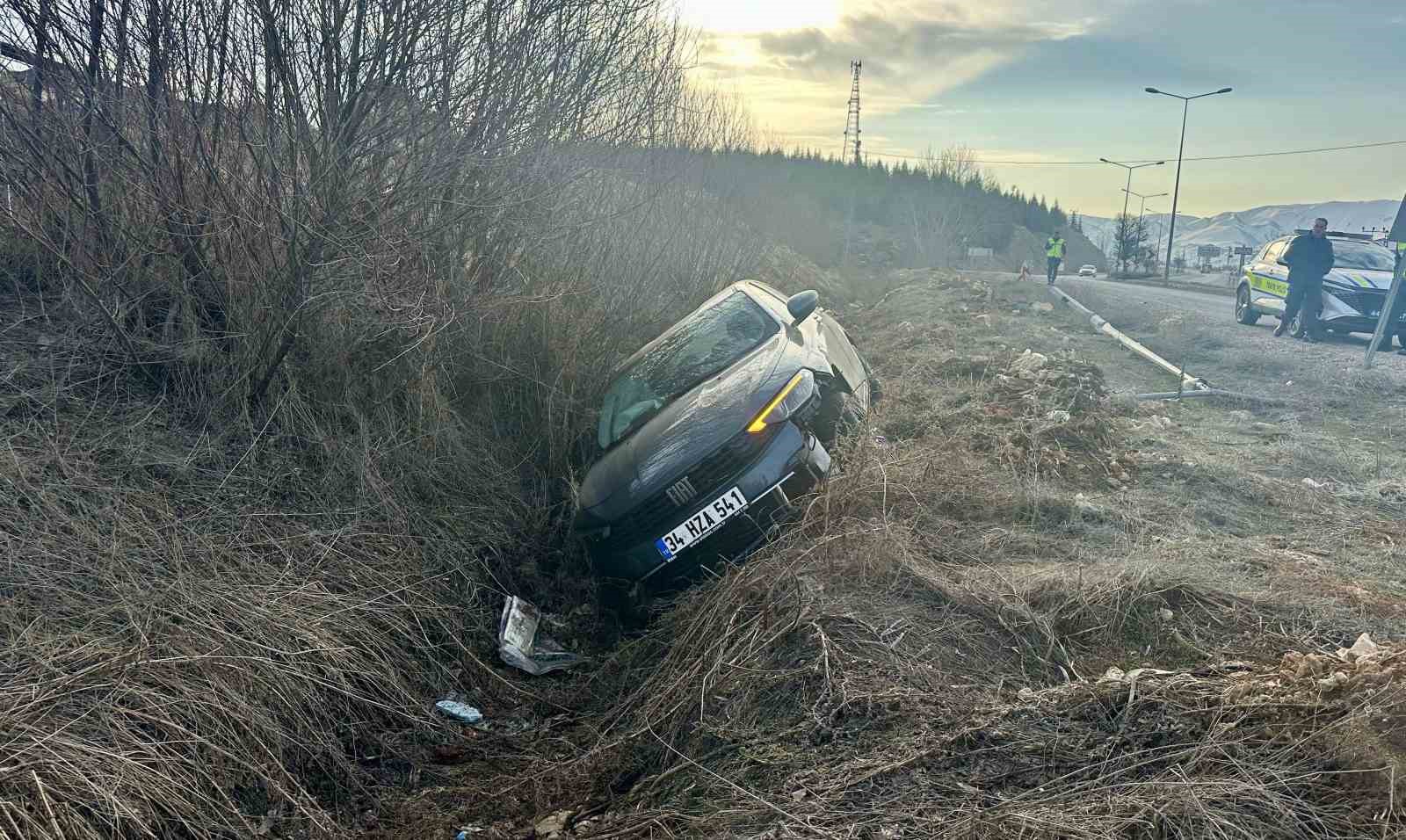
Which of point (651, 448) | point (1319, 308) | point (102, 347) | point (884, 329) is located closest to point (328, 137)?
point (102, 347)

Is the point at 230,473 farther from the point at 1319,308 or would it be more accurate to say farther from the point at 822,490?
the point at 1319,308

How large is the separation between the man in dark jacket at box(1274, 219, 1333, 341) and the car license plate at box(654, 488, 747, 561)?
1227 centimetres

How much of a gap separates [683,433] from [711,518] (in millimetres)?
612

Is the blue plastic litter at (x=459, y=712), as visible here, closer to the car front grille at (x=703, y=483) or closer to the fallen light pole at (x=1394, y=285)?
the car front grille at (x=703, y=483)

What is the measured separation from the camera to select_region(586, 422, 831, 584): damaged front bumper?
5035 mm

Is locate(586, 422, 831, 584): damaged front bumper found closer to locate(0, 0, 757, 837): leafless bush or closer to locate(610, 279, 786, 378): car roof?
locate(0, 0, 757, 837): leafless bush

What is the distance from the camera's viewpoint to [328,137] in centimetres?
536

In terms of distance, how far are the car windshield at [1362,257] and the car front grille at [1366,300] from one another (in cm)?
90

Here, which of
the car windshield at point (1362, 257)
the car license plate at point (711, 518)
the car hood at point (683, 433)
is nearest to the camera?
the car license plate at point (711, 518)

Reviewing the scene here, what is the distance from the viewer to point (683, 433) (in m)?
5.39

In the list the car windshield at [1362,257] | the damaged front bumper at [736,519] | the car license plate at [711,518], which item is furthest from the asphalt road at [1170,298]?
the car license plate at [711,518]

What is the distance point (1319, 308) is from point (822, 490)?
11886mm

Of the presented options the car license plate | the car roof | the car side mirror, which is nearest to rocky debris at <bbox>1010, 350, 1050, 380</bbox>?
the car roof

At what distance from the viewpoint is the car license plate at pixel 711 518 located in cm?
501
